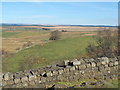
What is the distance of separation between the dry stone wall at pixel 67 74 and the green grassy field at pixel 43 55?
83.1 ft

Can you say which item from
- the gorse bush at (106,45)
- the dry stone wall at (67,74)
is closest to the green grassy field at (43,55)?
the gorse bush at (106,45)

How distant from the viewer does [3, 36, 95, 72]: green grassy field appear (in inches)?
1568

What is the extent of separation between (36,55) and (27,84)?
37.4 metres

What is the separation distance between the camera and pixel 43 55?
1928 inches

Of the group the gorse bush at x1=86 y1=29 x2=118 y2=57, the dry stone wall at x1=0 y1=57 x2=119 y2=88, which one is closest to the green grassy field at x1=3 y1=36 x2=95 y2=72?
the gorse bush at x1=86 y1=29 x2=118 y2=57

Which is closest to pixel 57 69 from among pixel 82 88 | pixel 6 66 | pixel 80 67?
pixel 80 67

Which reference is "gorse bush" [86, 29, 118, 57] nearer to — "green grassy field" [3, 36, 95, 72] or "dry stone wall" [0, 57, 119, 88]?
"green grassy field" [3, 36, 95, 72]

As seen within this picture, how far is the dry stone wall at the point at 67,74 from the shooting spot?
1159 centimetres

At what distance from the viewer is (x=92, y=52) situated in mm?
47188

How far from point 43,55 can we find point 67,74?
3687 cm

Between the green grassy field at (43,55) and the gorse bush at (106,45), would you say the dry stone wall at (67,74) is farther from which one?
the gorse bush at (106,45)

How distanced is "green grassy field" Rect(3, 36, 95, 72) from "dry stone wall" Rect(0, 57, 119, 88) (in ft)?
83.1

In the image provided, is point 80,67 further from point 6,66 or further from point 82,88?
point 6,66

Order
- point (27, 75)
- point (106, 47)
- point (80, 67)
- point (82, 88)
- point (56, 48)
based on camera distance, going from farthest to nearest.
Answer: point (56, 48)
point (106, 47)
point (80, 67)
point (27, 75)
point (82, 88)
